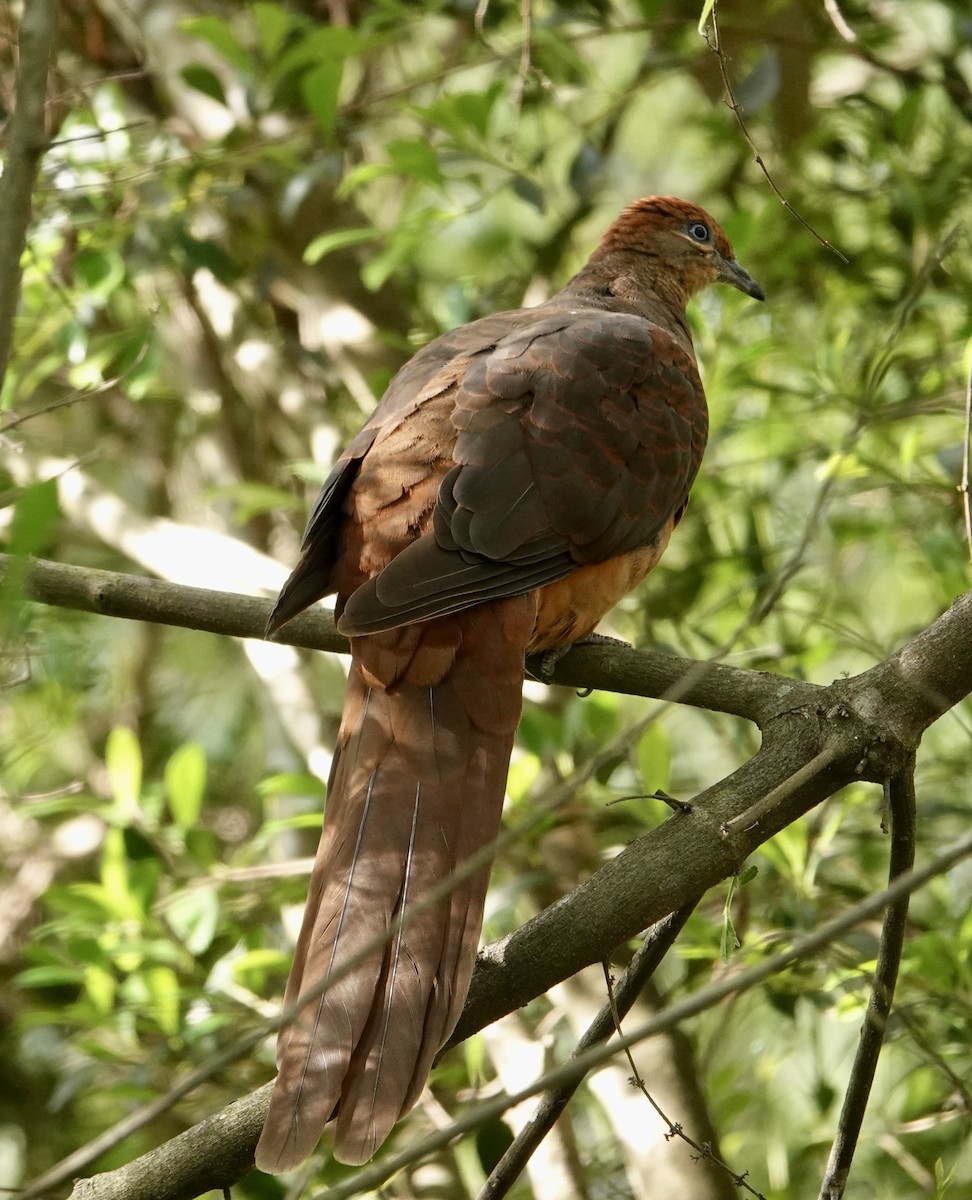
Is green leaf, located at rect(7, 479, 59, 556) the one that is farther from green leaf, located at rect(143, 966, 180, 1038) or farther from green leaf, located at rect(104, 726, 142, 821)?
green leaf, located at rect(104, 726, 142, 821)

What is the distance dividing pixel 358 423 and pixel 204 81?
1267 mm

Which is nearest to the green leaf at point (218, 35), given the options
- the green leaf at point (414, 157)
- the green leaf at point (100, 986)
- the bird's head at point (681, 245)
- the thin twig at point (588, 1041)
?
the green leaf at point (414, 157)

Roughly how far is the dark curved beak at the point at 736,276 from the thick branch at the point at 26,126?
9.05 ft

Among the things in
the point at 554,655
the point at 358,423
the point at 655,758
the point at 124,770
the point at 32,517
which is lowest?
the point at 124,770

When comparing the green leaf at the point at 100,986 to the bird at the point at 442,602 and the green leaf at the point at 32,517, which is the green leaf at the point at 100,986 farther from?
the green leaf at the point at 32,517

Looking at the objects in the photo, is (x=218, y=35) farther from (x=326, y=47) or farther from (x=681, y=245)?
(x=681, y=245)

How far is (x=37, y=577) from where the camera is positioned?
103 inches

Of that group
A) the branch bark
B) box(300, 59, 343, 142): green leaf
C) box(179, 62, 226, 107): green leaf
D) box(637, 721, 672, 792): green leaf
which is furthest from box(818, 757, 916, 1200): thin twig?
box(179, 62, 226, 107): green leaf

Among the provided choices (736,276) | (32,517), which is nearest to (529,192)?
(736,276)

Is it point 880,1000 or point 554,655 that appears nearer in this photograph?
point 880,1000

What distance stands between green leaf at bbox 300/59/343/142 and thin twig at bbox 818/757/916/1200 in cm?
244

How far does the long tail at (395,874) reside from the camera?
1.96m

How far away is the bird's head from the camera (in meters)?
4.10

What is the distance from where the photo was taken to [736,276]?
13.4ft
